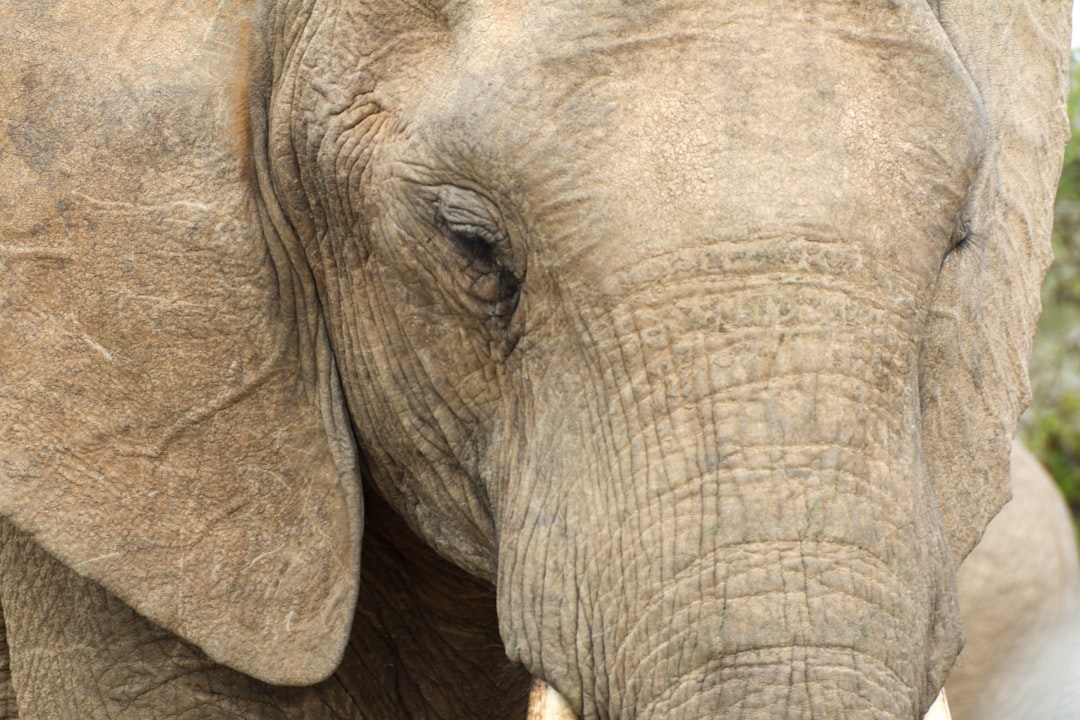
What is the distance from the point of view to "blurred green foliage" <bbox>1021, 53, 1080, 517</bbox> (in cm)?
722

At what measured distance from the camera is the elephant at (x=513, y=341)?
228 centimetres

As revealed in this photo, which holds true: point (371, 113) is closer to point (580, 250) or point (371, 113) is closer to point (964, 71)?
point (580, 250)

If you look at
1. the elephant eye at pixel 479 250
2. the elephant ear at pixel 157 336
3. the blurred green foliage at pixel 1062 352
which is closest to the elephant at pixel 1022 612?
the blurred green foliage at pixel 1062 352

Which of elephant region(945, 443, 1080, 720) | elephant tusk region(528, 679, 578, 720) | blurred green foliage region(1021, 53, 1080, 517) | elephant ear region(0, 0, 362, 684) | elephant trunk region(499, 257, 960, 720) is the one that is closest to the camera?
elephant trunk region(499, 257, 960, 720)

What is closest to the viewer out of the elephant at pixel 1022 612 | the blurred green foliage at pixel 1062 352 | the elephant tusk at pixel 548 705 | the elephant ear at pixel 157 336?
the elephant tusk at pixel 548 705

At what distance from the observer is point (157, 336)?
274 cm

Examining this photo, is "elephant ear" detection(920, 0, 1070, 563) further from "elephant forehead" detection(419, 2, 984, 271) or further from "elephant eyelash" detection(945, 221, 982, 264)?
"elephant forehead" detection(419, 2, 984, 271)

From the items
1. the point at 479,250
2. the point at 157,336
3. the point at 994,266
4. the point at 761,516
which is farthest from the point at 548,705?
the point at 994,266

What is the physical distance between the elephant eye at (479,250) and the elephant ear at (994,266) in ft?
1.83

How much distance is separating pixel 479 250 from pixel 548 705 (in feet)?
→ 1.86

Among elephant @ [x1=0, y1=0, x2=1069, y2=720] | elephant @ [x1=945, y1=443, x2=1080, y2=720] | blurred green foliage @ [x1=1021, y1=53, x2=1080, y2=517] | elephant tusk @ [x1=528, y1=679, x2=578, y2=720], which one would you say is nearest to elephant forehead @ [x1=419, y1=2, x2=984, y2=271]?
elephant @ [x1=0, y1=0, x2=1069, y2=720]

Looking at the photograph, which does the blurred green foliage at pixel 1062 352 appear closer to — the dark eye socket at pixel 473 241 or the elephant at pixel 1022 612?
the elephant at pixel 1022 612

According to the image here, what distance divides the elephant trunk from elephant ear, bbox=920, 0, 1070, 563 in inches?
13.4

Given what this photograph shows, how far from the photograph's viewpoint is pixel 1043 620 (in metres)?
5.94
